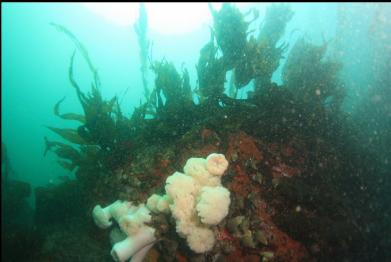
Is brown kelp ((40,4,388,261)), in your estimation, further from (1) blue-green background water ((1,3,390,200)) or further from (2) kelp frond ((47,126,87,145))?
(1) blue-green background water ((1,3,390,200))

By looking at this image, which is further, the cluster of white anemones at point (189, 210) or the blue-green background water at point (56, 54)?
the blue-green background water at point (56, 54)

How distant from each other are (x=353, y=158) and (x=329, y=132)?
1.83 feet

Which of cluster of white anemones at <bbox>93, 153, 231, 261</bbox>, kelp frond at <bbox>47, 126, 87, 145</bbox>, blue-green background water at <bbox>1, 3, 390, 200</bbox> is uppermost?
blue-green background water at <bbox>1, 3, 390, 200</bbox>

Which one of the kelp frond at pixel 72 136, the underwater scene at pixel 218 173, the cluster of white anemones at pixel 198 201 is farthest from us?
the kelp frond at pixel 72 136

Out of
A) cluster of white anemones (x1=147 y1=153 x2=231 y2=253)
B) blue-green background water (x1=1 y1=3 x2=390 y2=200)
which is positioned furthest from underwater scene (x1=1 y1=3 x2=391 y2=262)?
blue-green background water (x1=1 y1=3 x2=390 y2=200)

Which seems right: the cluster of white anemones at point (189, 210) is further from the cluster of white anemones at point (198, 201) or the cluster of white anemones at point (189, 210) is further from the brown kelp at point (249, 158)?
the brown kelp at point (249, 158)

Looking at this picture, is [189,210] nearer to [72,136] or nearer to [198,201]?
[198,201]

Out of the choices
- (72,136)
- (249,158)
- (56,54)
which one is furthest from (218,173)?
(56,54)

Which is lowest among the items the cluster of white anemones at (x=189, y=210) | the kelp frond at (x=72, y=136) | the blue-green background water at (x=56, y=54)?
the cluster of white anemones at (x=189, y=210)

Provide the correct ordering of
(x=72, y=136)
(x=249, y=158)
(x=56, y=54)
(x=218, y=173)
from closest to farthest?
(x=218, y=173) < (x=249, y=158) < (x=72, y=136) < (x=56, y=54)

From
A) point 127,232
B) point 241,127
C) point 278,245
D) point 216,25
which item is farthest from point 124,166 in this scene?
point 216,25

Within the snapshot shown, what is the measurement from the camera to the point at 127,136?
18.2ft

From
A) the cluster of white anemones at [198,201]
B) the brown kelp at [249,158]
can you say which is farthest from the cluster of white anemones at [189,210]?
the brown kelp at [249,158]

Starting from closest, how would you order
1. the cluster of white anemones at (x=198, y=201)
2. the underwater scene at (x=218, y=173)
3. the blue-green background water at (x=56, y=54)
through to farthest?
the cluster of white anemones at (x=198, y=201)
the underwater scene at (x=218, y=173)
the blue-green background water at (x=56, y=54)
